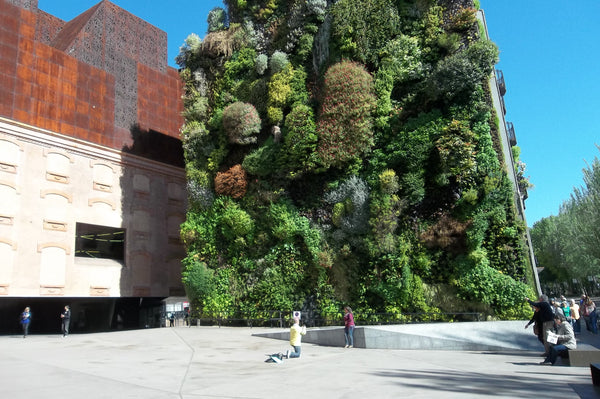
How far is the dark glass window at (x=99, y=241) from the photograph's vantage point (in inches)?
1002

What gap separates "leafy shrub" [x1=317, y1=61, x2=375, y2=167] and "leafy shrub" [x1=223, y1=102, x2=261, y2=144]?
3.80 meters

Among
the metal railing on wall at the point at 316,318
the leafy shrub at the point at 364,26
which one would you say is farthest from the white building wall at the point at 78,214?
the leafy shrub at the point at 364,26

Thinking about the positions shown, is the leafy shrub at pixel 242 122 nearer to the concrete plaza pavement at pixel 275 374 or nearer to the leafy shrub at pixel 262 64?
the leafy shrub at pixel 262 64

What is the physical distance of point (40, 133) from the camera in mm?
22984

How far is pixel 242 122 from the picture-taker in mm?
21719

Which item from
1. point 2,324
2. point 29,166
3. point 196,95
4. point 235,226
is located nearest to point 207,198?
point 235,226

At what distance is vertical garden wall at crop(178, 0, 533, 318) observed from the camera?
1734 cm

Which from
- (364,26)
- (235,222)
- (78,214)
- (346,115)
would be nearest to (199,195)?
(235,222)

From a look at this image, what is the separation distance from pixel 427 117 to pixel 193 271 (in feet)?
42.8

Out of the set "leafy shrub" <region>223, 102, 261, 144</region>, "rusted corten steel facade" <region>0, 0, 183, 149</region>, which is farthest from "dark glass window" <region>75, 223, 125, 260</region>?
"leafy shrub" <region>223, 102, 261, 144</region>

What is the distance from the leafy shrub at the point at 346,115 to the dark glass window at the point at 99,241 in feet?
47.1

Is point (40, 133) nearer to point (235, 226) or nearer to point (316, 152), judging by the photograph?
point (235, 226)

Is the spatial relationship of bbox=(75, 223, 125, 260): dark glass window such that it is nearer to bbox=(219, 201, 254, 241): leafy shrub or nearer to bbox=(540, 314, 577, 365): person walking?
bbox=(219, 201, 254, 241): leafy shrub

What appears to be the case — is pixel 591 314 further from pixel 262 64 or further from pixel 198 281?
pixel 262 64
